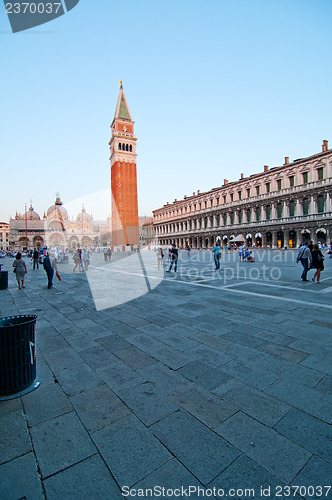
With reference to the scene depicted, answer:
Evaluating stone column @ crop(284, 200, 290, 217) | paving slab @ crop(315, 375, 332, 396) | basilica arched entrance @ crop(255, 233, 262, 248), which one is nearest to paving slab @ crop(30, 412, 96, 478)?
paving slab @ crop(315, 375, 332, 396)

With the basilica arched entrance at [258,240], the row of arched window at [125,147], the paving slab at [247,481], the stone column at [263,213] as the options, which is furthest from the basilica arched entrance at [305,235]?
the row of arched window at [125,147]

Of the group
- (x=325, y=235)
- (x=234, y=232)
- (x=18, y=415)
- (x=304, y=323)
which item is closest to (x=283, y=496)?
(x=18, y=415)

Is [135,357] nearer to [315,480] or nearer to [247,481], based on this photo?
[247,481]

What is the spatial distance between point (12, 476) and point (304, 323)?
5296 mm

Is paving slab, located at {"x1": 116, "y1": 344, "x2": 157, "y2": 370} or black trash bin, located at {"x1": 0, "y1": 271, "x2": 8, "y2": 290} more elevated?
black trash bin, located at {"x1": 0, "y1": 271, "x2": 8, "y2": 290}

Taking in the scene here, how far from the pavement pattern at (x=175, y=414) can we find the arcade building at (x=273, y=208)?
30024mm

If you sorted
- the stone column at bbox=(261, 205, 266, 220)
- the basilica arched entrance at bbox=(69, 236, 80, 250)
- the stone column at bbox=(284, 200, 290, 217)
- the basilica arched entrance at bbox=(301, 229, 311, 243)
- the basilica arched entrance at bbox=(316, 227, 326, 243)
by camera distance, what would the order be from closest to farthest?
the basilica arched entrance at bbox=(316, 227, 326, 243)
the basilica arched entrance at bbox=(301, 229, 311, 243)
the stone column at bbox=(284, 200, 290, 217)
the stone column at bbox=(261, 205, 266, 220)
the basilica arched entrance at bbox=(69, 236, 80, 250)

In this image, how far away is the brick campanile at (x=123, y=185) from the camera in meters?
71.0

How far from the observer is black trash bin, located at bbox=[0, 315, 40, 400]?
2861 millimetres

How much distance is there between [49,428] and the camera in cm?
245

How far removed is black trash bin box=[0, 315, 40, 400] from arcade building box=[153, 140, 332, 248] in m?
32.0

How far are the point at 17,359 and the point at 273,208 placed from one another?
46338mm

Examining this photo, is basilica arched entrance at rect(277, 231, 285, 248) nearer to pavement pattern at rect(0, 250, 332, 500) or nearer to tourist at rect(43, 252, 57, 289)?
tourist at rect(43, 252, 57, 289)

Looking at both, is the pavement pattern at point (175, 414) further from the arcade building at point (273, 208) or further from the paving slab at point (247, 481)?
the arcade building at point (273, 208)
